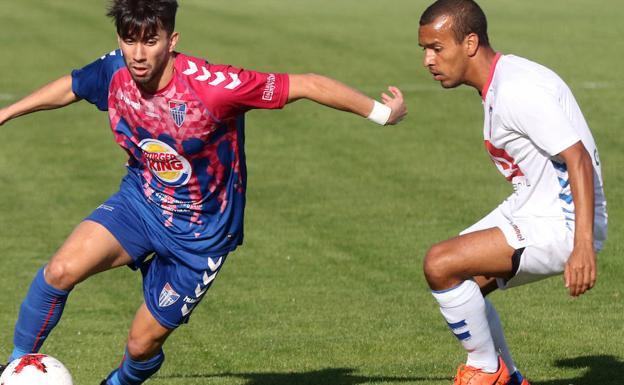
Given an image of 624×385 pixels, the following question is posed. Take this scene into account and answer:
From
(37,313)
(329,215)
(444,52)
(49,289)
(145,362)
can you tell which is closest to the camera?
(444,52)

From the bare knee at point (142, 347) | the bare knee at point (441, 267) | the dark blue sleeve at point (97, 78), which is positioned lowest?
the bare knee at point (142, 347)

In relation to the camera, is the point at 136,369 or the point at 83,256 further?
the point at 136,369

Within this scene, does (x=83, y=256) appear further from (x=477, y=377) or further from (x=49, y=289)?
(x=477, y=377)

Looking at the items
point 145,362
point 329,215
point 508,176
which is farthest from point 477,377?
point 329,215

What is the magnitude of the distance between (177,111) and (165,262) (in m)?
1.02

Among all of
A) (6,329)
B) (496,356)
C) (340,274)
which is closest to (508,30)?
(340,274)

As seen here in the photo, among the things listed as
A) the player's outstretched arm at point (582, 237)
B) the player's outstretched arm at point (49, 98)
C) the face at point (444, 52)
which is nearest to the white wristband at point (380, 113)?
the face at point (444, 52)

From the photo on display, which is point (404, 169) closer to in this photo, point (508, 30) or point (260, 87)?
point (260, 87)

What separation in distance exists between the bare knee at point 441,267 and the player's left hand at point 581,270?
2.63ft

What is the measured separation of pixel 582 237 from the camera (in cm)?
684

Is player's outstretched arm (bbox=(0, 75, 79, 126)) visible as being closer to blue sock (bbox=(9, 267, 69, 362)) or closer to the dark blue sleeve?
the dark blue sleeve

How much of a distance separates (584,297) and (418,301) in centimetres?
137

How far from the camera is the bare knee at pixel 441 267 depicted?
747 cm

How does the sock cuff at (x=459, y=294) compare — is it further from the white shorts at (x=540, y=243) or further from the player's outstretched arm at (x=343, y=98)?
the player's outstretched arm at (x=343, y=98)
